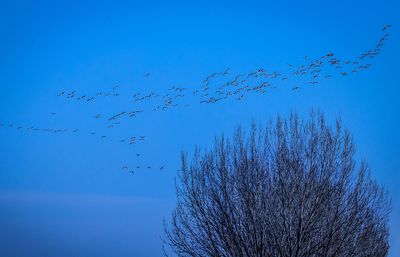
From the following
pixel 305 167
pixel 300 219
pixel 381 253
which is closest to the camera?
pixel 300 219

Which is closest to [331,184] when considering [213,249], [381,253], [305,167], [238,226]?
[305,167]

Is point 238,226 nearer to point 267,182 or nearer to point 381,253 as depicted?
point 267,182

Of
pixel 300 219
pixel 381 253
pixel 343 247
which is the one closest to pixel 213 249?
pixel 300 219

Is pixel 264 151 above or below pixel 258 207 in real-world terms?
above

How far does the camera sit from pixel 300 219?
50.5 feet

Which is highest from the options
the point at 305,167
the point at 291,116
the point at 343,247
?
the point at 291,116

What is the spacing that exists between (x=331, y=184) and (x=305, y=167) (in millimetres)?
1004

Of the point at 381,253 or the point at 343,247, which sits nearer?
the point at 343,247

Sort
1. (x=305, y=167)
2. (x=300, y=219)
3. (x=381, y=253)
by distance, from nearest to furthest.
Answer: (x=300, y=219), (x=305, y=167), (x=381, y=253)

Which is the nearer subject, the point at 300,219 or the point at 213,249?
the point at 300,219

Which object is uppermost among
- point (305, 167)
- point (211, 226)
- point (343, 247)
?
point (305, 167)

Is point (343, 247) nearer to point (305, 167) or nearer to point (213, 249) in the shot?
point (305, 167)

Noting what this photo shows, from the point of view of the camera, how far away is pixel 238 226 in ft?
53.4

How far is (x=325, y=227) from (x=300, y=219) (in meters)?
1.30
